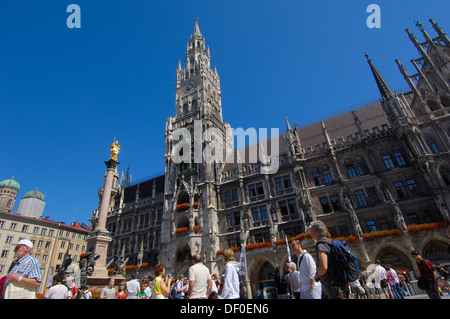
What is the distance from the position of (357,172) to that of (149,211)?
2744cm

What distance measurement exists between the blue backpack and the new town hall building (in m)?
19.5

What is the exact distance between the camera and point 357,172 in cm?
2428

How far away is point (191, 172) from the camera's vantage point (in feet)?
108

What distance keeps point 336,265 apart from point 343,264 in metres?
0.15

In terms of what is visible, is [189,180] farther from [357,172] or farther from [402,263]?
[402,263]

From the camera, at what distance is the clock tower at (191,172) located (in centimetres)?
2747

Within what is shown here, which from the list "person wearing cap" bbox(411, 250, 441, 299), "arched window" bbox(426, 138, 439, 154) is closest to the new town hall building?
"arched window" bbox(426, 138, 439, 154)

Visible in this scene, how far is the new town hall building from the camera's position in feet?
66.3

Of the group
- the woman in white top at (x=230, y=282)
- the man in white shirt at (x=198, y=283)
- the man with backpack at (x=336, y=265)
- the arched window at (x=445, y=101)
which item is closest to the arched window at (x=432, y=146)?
the arched window at (x=445, y=101)

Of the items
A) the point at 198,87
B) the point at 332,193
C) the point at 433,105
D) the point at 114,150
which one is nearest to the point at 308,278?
the point at 114,150

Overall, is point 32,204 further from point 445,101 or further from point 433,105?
point 445,101

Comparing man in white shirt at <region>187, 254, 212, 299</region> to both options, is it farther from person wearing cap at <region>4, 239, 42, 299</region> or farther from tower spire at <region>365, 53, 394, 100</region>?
tower spire at <region>365, 53, 394, 100</region>

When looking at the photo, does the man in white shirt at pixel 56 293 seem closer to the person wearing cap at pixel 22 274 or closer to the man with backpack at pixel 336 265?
the person wearing cap at pixel 22 274
